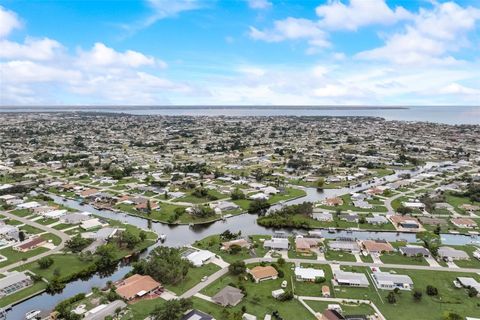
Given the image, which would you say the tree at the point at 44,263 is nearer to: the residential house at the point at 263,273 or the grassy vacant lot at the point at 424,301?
the residential house at the point at 263,273

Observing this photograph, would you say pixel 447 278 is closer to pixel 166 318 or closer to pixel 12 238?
pixel 166 318

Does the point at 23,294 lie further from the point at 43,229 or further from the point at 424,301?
the point at 424,301

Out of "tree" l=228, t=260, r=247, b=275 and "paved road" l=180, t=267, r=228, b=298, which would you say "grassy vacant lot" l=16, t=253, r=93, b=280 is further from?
"tree" l=228, t=260, r=247, b=275

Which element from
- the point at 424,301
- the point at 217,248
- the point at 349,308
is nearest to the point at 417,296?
the point at 424,301

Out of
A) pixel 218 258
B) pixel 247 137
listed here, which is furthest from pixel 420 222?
pixel 247 137

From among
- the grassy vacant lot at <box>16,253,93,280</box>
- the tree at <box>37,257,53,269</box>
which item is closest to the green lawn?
the grassy vacant lot at <box>16,253,93,280</box>

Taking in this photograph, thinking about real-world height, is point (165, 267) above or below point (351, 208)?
above
